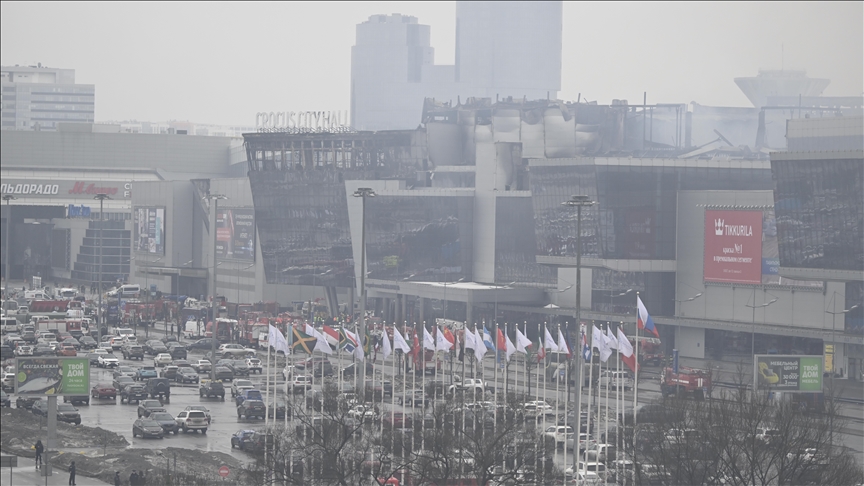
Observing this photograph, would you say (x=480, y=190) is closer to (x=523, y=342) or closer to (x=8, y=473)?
(x=523, y=342)

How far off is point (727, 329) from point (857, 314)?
36.3 feet

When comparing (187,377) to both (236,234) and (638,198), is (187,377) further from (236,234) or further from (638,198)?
(236,234)

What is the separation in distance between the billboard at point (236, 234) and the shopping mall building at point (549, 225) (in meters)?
0.29

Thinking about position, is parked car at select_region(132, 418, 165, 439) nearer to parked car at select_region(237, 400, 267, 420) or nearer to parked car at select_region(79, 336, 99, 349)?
parked car at select_region(237, 400, 267, 420)

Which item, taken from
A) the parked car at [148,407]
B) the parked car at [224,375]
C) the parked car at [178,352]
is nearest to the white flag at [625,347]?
the parked car at [148,407]

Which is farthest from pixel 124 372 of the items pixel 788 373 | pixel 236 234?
pixel 236 234

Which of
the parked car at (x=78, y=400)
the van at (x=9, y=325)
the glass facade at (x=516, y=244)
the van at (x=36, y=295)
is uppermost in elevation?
the glass facade at (x=516, y=244)

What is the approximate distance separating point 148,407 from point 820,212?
164 ft

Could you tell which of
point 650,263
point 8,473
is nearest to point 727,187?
point 650,263

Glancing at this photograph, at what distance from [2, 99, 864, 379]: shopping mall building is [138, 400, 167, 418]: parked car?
54.3ft

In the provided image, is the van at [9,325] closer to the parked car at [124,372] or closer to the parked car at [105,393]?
the parked car at [124,372]

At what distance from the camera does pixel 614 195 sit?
11456 centimetres

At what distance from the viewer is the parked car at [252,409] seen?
240 feet

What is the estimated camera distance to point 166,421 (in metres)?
69.8
